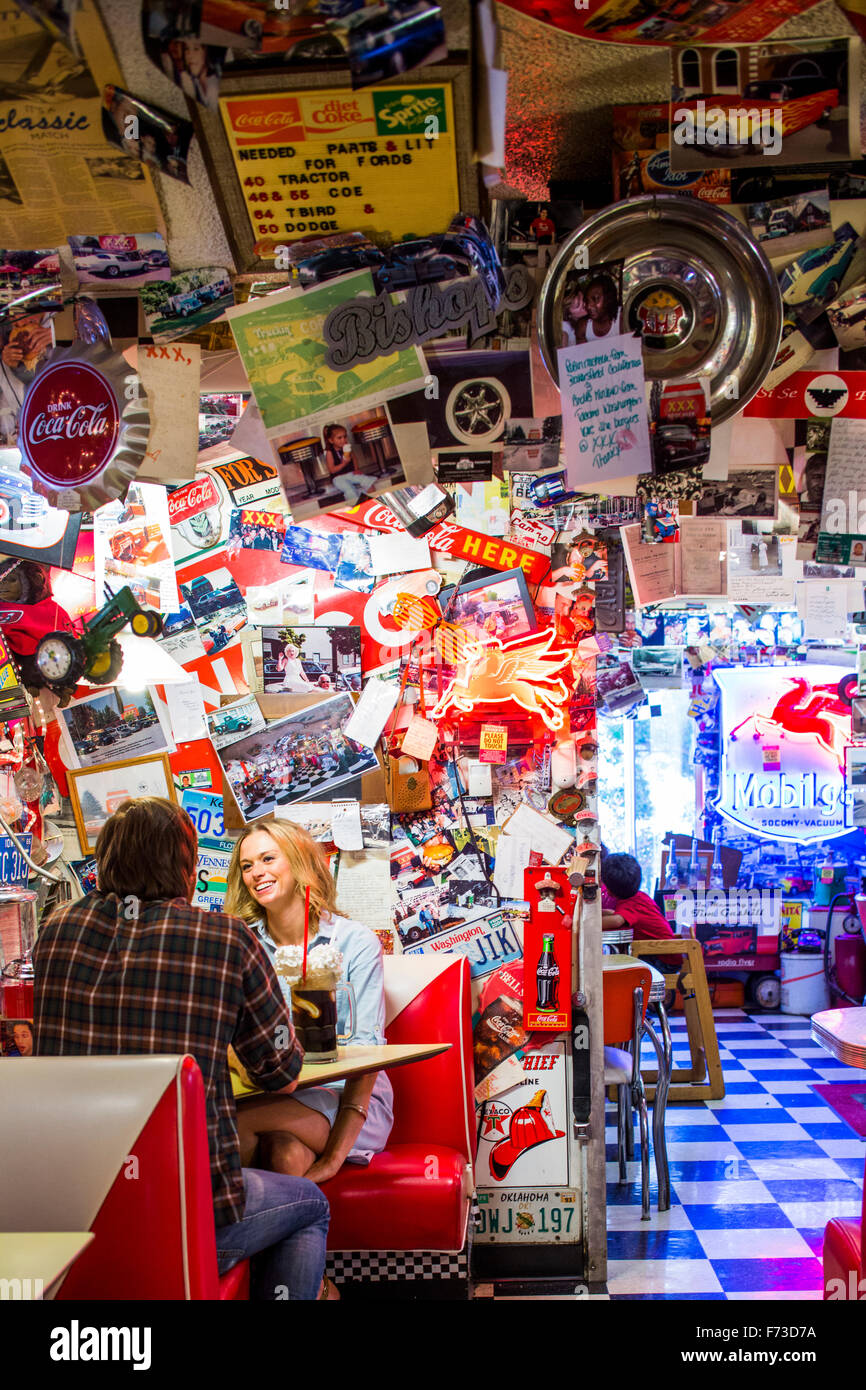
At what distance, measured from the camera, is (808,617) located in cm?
558

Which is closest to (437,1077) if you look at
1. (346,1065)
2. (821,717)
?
(346,1065)

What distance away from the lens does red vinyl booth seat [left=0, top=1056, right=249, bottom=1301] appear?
1.91m

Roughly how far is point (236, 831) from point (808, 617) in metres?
3.36

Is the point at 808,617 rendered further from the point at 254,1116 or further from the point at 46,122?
the point at 46,122

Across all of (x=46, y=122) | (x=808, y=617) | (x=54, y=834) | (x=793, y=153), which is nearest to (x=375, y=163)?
(x=46, y=122)

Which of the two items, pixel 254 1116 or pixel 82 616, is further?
pixel 82 616

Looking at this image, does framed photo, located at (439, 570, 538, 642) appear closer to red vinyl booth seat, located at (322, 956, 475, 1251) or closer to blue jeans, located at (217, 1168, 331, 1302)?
red vinyl booth seat, located at (322, 956, 475, 1251)

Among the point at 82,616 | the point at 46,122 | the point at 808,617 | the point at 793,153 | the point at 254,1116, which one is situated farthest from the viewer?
the point at 808,617

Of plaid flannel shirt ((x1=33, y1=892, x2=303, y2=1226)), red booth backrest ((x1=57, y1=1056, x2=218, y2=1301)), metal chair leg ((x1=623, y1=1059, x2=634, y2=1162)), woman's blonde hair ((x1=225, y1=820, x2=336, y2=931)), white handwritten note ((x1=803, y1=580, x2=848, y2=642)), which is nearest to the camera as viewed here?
red booth backrest ((x1=57, y1=1056, x2=218, y2=1301))

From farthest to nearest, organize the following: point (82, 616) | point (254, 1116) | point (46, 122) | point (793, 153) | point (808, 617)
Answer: point (808, 617) < point (82, 616) < point (254, 1116) < point (793, 153) < point (46, 122)

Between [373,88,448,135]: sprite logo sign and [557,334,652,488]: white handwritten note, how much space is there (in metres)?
0.59

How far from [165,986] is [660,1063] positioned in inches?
121

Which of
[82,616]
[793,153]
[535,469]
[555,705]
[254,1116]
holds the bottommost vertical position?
[254,1116]

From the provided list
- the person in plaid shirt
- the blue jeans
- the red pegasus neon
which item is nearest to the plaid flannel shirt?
the person in plaid shirt
